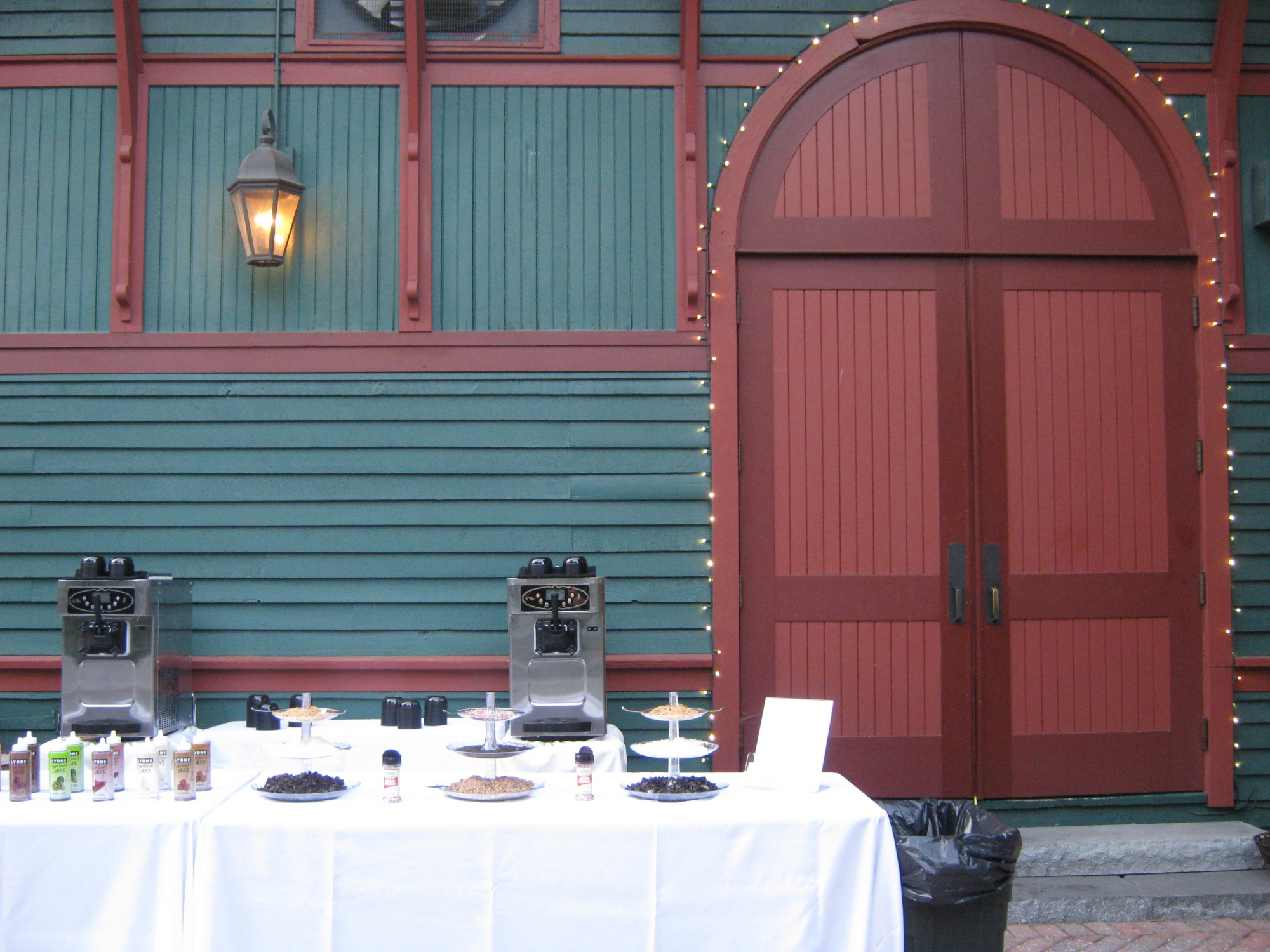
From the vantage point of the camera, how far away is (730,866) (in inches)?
128

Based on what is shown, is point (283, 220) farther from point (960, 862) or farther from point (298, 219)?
point (960, 862)

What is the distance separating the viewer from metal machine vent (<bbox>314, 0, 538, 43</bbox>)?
548 centimetres

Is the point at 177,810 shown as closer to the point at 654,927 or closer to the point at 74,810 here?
the point at 74,810

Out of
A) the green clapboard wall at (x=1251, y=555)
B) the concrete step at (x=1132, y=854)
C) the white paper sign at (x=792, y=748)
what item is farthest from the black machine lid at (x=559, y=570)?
the green clapboard wall at (x=1251, y=555)

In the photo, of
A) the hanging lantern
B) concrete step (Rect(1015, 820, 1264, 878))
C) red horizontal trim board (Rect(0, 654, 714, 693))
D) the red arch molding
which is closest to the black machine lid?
red horizontal trim board (Rect(0, 654, 714, 693))

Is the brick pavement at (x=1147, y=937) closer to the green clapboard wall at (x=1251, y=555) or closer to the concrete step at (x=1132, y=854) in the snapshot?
the concrete step at (x=1132, y=854)

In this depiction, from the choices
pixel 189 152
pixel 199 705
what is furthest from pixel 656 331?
pixel 199 705

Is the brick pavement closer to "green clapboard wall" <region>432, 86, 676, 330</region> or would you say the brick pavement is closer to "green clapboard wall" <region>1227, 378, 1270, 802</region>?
"green clapboard wall" <region>1227, 378, 1270, 802</region>

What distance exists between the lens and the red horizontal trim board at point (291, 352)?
17.4 feet

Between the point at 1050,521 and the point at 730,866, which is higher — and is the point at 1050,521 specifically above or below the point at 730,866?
above

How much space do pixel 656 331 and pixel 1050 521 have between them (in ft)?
7.06

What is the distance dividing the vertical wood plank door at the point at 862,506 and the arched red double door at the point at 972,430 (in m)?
0.01

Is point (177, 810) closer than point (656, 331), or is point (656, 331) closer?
point (177, 810)

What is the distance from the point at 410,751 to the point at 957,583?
270 centimetres
